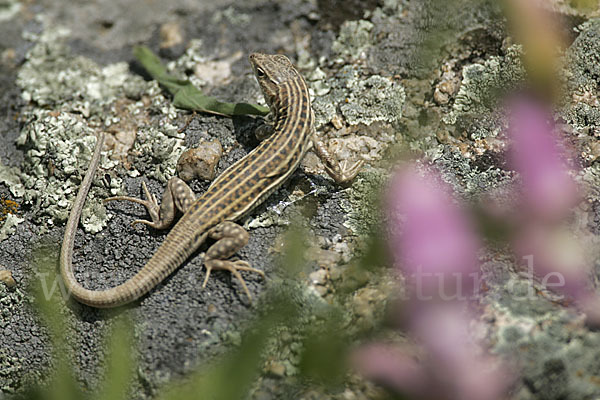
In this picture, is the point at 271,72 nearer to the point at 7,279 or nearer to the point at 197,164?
the point at 197,164

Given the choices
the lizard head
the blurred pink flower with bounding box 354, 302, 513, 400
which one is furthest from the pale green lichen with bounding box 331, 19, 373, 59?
the blurred pink flower with bounding box 354, 302, 513, 400

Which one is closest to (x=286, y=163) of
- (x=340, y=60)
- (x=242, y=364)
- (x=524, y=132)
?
(x=340, y=60)

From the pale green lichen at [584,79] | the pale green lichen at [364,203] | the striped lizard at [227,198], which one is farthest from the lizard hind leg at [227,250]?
the pale green lichen at [584,79]

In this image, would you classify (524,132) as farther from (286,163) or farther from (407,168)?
(286,163)

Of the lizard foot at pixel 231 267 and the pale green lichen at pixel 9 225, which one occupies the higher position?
the lizard foot at pixel 231 267

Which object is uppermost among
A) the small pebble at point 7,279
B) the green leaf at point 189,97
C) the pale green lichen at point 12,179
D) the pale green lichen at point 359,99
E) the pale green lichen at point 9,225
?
the pale green lichen at point 359,99

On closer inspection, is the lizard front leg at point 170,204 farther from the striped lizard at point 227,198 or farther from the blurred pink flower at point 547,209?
the blurred pink flower at point 547,209

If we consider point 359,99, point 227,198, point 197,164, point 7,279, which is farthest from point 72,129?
point 359,99
